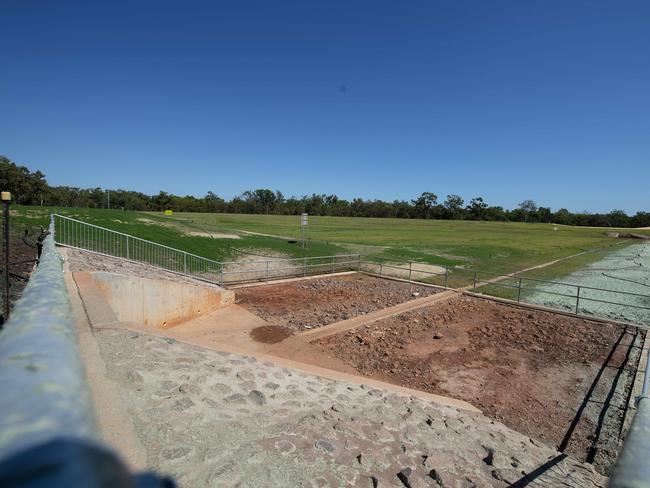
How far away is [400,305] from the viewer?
15.5 metres

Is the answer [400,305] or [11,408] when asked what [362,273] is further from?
[11,408]

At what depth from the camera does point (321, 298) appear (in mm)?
16906

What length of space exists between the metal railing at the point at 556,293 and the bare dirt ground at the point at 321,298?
1837 mm

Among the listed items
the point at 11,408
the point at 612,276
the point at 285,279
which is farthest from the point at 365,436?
the point at 612,276

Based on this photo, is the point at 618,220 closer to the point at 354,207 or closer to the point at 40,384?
the point at 354,207

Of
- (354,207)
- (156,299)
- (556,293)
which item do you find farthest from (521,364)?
(354,207)

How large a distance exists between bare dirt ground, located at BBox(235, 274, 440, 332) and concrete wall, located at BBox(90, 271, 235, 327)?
198cm

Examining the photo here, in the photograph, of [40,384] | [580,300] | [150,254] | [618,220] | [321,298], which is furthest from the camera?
[618,220]

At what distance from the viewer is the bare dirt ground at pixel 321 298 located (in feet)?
45.4

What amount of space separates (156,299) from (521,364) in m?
10.9

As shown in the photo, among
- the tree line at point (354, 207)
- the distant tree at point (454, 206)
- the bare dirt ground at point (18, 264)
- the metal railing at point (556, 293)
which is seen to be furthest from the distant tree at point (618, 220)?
the bare dirt ground at point (18, 264)

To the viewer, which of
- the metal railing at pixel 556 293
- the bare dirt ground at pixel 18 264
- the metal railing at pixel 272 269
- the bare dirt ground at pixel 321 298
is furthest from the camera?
the metal railing at pixel 272 269

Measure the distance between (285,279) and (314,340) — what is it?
9.55 meters

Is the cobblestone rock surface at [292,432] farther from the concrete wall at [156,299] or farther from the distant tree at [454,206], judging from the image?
the distant tree at [454,206]
